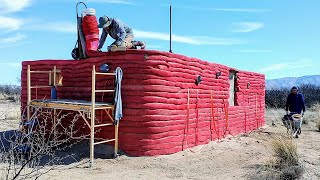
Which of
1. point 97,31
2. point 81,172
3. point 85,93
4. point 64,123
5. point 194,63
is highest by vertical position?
point 97,31

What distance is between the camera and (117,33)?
35.3 ft

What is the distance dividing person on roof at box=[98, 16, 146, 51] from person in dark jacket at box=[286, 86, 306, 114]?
5992mm

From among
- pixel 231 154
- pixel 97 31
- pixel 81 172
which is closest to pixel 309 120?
pixel 231 154

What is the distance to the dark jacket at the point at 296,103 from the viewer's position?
14.1 meters

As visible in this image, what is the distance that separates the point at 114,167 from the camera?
28.7 ft

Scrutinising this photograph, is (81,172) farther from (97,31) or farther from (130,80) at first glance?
(97,31)

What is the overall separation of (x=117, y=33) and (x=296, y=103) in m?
6.96

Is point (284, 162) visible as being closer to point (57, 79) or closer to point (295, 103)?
point (57, 79)

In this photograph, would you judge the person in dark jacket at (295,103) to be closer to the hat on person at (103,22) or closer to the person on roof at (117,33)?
the person on roof at (117,33)

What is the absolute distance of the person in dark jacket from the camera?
14.1 meters

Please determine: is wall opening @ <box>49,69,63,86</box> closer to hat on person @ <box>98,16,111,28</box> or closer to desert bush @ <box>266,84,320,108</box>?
hat on person @ <box>98,16,111,28</box>

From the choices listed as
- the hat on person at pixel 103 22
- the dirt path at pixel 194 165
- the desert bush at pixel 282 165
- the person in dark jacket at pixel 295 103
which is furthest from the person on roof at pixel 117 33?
the person in dark jacket at pixel 295 103

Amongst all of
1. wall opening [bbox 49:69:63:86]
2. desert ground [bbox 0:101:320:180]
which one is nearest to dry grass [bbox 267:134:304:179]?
desert ground [bbox 0:101:320:180]

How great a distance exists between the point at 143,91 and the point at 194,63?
2.38 metres
